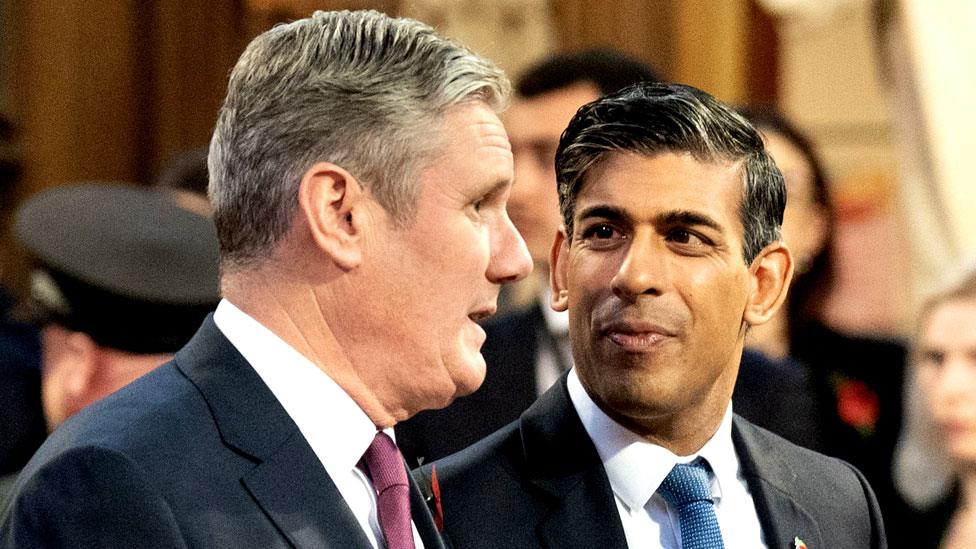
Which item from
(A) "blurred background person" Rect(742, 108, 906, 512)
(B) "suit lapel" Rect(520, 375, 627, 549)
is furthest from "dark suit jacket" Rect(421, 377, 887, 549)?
(A) "blurred background person" Rect(742, 108, 906, 512)

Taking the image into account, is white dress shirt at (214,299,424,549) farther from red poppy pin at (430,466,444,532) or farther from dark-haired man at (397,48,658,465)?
dark-haired man at (397,48,658,465)

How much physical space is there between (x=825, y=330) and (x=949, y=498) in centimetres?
101

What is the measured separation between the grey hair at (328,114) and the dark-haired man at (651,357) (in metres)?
0.33

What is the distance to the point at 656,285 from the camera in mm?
2287

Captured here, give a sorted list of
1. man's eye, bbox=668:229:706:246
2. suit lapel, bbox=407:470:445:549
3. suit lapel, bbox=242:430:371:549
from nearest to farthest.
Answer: suit lapel, bbox=242:430:371:549 < suit lapel, bbox=407:470:445:549 < man's eye, bbox=668:229:706:246

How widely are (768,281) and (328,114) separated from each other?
78 centimetres

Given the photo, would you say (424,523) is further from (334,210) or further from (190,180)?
(190,180)

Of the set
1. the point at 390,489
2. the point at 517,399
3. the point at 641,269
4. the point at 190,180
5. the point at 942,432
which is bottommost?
the point at 942,432

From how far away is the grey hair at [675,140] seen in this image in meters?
2.34

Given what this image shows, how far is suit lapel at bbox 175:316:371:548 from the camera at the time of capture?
6.50ft

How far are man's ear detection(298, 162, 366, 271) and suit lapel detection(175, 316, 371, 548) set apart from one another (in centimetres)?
19

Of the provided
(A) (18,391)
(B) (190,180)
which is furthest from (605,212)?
(B) (190,180)

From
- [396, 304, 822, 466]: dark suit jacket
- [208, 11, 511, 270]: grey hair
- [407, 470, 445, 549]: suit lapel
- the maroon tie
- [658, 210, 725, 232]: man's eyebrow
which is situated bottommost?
[396, 304, 822, 466]: dark suit jacket

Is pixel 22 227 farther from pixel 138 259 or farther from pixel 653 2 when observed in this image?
pixel 653 2
